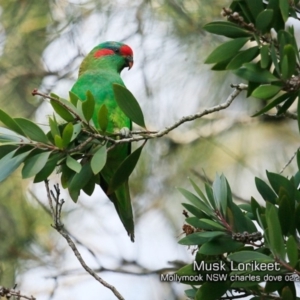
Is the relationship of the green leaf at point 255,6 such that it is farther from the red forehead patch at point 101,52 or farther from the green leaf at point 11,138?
the red forehead patch at point 101,52

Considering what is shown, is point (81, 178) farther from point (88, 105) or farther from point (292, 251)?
point (292, 251)

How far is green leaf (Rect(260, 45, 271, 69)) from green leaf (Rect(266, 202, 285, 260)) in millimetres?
230

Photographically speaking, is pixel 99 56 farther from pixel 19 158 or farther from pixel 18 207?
pixel 19 158

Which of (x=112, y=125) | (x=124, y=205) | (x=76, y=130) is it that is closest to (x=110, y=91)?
(x=112, y=125)

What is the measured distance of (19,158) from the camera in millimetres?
978

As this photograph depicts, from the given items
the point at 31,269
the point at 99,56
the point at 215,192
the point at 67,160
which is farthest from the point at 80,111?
the point at 31,269

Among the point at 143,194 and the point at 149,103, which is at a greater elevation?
the point at 149,103

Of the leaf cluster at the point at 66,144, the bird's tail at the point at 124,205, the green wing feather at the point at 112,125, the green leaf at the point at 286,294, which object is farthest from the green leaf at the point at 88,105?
the bird's tail at the point at 124,205

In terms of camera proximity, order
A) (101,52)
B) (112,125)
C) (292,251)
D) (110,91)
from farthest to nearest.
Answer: (101,52), (110,91), (112,125), (292,251)

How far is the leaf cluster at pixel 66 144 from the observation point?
980mm

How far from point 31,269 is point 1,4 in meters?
1.15

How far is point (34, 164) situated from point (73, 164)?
66mm

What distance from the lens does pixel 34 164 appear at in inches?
38.3

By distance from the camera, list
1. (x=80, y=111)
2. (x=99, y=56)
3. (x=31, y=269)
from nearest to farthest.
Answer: (x=80, y=111) → (x=99, y=56) → (x=31, y=269)
